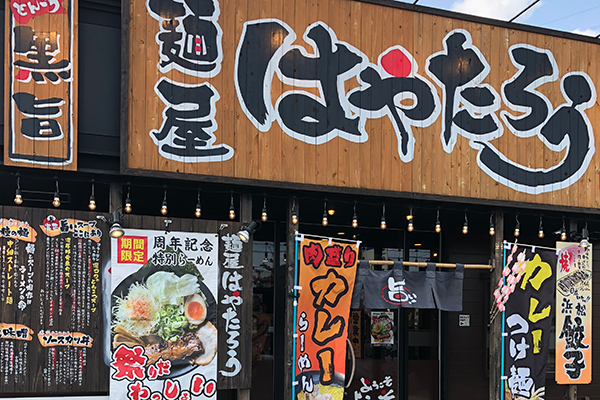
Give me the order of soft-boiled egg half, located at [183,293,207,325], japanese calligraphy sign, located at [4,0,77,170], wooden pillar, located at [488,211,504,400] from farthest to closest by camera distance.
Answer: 1. wooden pillar, located at [488,211,504,400]
2. soft-boiled egg half, located at [183,293,207,325]
3. japanese calligraphy sign, located at [4,0,77,170]

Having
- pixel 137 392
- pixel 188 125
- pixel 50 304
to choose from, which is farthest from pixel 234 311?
pixel 188 125

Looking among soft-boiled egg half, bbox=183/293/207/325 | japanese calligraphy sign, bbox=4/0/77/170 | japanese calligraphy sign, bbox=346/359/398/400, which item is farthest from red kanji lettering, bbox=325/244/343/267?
japanese calligraphy sign, bbox=4/0/77/170

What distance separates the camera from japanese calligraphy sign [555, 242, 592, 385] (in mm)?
9125

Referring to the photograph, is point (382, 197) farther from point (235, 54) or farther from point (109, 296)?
point (109, 296)

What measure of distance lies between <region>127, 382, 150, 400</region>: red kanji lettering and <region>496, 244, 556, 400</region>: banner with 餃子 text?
5.51m

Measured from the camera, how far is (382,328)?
36.1 feet

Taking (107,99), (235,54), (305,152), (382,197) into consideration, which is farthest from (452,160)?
(107,99)

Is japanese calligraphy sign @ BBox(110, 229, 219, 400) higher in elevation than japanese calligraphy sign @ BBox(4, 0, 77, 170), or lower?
lower

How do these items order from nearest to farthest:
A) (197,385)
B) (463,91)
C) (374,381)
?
(197,385), (463,91), (374,381)

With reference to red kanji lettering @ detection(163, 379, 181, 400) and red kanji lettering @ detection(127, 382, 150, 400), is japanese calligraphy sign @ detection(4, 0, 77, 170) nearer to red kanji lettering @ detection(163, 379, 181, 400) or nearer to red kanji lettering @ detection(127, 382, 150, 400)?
red kanji lettering @ detection(127, 382, 150, 400)

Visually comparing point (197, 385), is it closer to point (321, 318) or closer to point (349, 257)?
point (321, 318)

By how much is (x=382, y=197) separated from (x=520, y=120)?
→ 8.91 ft

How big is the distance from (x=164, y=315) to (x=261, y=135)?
9.14 feet

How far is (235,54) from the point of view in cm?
766
